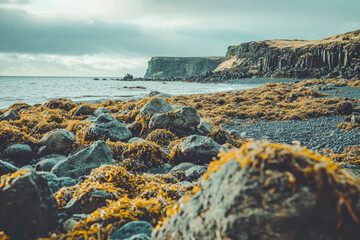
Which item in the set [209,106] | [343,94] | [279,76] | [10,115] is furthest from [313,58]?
[10,115]

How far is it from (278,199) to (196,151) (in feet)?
10.4

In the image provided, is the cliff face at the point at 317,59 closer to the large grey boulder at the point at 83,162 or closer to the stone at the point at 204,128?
the stone at the point at 204,128

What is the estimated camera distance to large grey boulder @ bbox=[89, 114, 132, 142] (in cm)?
548

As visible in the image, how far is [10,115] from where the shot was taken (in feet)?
26.8

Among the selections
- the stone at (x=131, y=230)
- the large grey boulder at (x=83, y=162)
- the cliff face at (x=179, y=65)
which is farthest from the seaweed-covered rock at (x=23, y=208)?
the cliff face at (x=179, y=65)

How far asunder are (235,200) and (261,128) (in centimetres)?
744

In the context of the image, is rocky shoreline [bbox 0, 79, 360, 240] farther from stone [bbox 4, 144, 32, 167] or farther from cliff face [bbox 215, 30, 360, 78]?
cliff face [bbox 215, 30, 360, 78]

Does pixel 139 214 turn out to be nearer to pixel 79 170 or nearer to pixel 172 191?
pixel 172 191

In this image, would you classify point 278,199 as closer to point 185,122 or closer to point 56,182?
point 56,182

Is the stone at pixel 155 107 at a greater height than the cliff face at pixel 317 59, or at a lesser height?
lesser

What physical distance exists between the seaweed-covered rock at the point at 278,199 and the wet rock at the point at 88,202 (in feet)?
4.26

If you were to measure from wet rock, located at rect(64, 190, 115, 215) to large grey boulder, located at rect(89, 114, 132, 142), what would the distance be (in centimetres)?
319

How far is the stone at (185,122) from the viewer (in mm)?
6039

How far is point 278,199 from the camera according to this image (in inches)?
43.6
